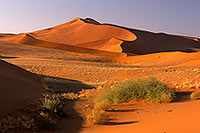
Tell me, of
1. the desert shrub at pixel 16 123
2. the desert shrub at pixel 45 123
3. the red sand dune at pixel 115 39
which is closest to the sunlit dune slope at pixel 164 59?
the red sand dune at pixel 115 39

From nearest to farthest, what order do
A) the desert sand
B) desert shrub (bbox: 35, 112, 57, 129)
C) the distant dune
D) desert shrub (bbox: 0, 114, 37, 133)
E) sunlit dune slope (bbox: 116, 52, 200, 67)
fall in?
desert shrub (bbox: 0, 114, 37, 133)
the desert sand
desert shrub (bbox: 35, 112, 57, 129)
sunlit dune slope (bbox: 116, 52, 200, 67)
the distant dune

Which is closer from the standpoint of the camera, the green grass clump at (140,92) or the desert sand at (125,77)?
the desert sand at (125,77)

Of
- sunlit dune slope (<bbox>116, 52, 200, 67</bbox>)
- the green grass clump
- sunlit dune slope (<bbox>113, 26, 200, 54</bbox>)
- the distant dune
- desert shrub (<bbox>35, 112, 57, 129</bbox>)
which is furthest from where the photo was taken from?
the distant dune

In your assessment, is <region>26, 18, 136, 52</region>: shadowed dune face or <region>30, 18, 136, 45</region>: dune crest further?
<region>30, 18, 136, 45</region>: dune crest

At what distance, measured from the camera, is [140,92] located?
35.9 ft

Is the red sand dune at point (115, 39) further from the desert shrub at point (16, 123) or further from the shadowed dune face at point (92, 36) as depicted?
the desert shrub at point (16, 123)

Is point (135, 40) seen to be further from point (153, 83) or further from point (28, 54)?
point (153, 83)

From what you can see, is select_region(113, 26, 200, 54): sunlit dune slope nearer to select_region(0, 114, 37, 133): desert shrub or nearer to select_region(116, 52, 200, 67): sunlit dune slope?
select_region(116, 52, 200, 67): sunlit dune slope

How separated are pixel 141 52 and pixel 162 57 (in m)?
28.9

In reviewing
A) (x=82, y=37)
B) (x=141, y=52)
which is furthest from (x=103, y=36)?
(x=141, y=52)

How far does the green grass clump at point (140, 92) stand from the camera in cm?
1036

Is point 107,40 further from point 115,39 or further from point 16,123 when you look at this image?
point 16,123

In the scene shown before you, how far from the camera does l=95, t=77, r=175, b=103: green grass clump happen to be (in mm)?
10361

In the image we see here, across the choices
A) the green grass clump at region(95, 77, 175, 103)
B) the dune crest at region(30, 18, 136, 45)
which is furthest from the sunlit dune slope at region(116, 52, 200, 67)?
the dune crest at region(30, 18, 136, 45)
